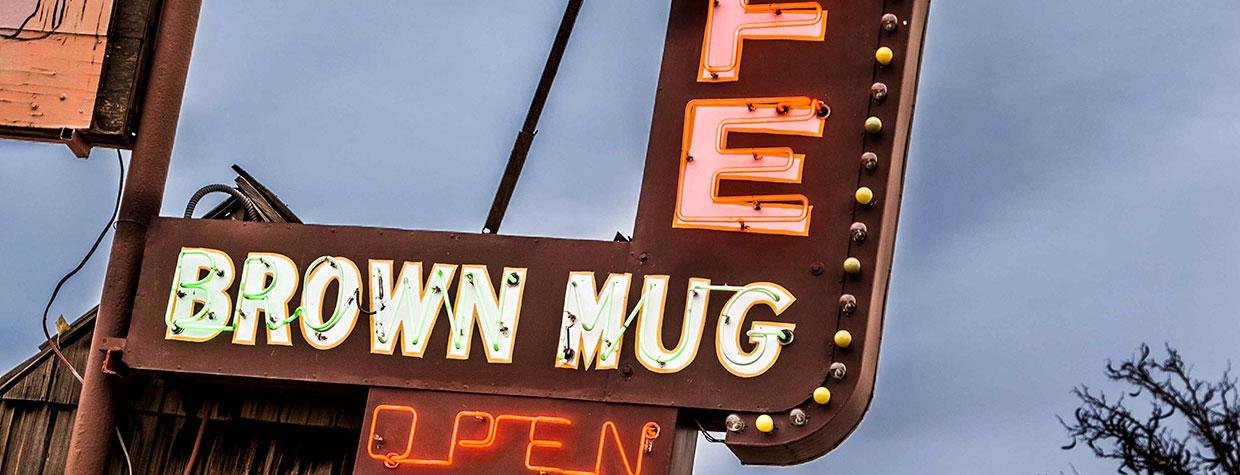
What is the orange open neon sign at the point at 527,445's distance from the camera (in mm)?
12211

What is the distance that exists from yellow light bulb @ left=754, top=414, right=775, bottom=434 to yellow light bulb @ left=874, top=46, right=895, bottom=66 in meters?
2.42

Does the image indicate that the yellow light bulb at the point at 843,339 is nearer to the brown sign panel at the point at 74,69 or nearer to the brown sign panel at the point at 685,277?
the brown sign panel at the point at 685,277

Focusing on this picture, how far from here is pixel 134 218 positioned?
13.6 metres

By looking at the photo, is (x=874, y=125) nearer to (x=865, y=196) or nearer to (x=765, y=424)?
(x=865, y=196)

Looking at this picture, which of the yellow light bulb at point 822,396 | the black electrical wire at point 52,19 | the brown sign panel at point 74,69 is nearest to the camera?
the yellow light bulb at point 822,396

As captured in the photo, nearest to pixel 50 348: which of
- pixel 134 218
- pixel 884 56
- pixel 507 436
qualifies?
pixel 134 218

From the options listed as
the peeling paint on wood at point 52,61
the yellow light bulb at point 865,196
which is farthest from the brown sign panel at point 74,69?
the yellow light bulb at point 865,196

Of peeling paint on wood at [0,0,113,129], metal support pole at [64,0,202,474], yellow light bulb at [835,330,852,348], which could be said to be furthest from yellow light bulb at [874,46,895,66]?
peeling paint on wood at [0,0,113,129]

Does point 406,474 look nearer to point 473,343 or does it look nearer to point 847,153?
point 473,343

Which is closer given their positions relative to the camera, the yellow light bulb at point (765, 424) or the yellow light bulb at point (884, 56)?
the yellow light bulb at point (765, 424)

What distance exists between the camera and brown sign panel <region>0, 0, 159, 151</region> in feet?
45.1

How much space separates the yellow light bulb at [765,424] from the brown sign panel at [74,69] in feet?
16.0

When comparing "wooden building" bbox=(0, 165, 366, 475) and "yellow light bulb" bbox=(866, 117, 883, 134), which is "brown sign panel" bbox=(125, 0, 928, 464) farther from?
"wooden building" bbox=(0, 165, 366, 475)

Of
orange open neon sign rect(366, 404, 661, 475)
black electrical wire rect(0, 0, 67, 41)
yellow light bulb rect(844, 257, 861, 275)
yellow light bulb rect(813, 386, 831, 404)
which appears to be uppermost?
black electrical wire rect(0, 0, 67, 41)
